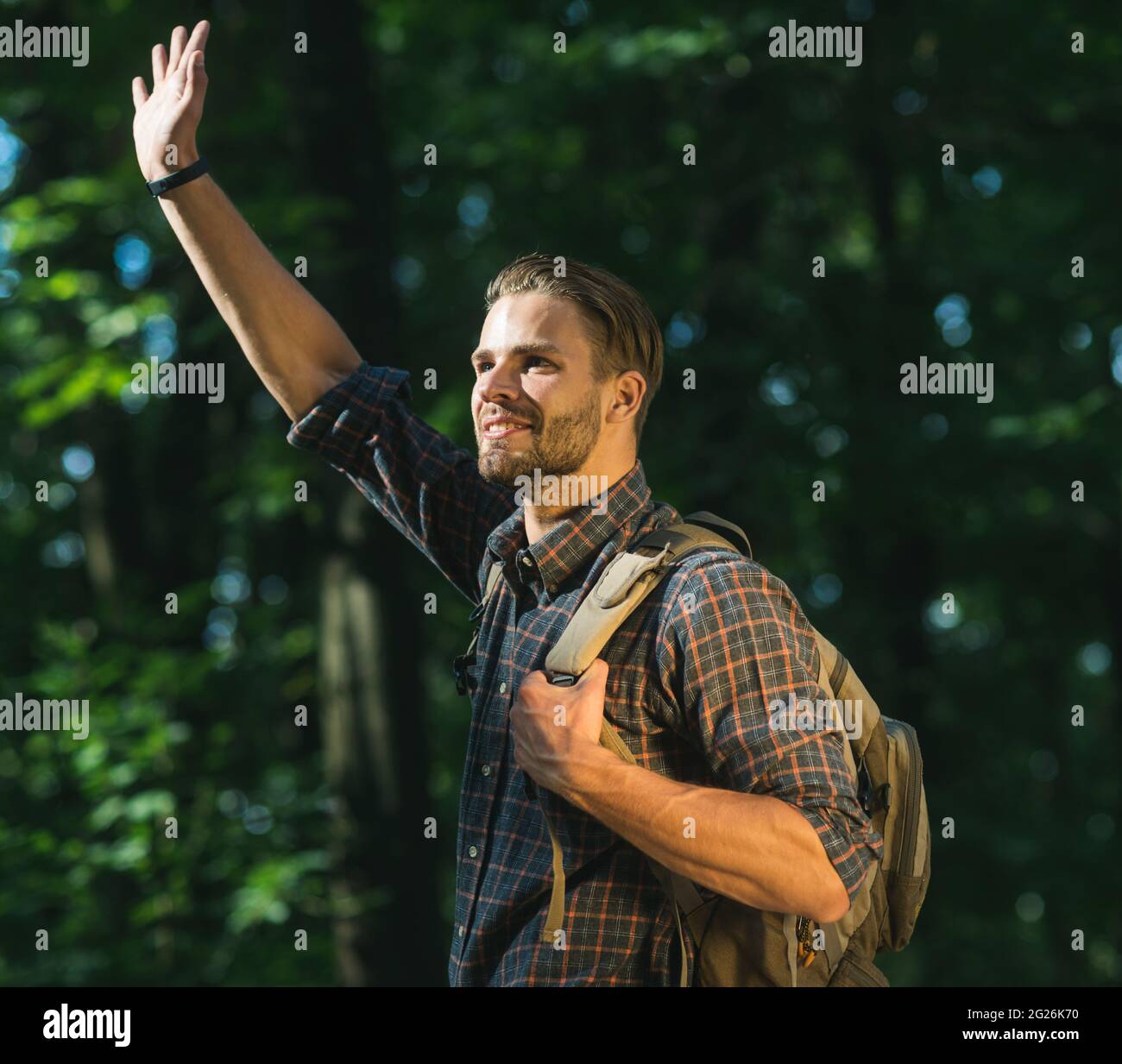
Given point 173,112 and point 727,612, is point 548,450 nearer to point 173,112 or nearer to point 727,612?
point 727,612

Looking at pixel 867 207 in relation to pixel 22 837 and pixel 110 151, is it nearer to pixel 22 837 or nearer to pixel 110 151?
pixel 110 151

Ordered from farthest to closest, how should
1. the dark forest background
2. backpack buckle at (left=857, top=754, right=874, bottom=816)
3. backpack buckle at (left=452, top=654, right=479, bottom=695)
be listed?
the dark forest background → backpack buckle at (left=452, top=654, right=479, bottom=695) → backpack buckle at (left=857, top=754, right=874, bottom=816)

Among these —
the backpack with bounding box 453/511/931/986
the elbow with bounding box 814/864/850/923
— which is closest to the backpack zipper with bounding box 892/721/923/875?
the backpack with bounding box 453/511/931/986

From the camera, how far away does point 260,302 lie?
116 inches

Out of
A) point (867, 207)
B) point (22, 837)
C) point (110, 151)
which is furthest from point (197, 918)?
point (867, 207)

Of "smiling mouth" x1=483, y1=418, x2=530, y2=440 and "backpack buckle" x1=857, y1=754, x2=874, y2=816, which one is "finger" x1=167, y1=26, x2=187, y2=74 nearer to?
"smiling mouth" x1=483, y1=418, x2=530, y2=440

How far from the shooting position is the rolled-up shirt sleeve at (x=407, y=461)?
3.00m

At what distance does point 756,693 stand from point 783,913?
36 cm

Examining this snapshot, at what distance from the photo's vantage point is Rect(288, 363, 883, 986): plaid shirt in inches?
88.0

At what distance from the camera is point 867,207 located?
427 inches

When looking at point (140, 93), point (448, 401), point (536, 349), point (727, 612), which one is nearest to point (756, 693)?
point (727, 612)

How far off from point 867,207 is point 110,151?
573 cm
